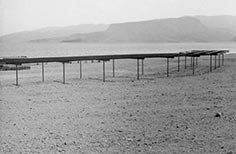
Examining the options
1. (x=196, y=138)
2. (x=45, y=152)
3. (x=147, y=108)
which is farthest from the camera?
(x=147, y=108)

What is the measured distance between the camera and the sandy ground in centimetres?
696

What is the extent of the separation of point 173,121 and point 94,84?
8345 mm

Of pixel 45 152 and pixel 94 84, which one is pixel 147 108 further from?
pixel 94 84

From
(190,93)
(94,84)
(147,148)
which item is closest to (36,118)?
(147,148)

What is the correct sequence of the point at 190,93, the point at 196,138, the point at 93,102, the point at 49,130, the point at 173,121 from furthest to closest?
the point at 190,93 → the point at 93,102 → the point at 173,121 → the point at 49,130 → the point at 196,138

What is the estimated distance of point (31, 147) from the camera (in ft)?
22.5

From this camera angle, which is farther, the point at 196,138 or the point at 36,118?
the point at 36,118

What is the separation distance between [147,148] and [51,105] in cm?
540

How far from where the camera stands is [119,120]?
9195 millimetres

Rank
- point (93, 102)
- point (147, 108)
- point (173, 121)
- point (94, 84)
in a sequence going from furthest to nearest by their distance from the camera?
point (94, 84)
point (93, 102)
point (147, 108)
point (173, 121)

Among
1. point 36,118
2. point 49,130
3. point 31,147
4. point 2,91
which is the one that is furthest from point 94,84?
point 31,147

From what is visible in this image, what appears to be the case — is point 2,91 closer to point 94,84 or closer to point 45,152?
point 94,84

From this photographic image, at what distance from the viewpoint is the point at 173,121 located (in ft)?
29.7

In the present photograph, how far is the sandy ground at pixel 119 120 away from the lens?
696 cm
